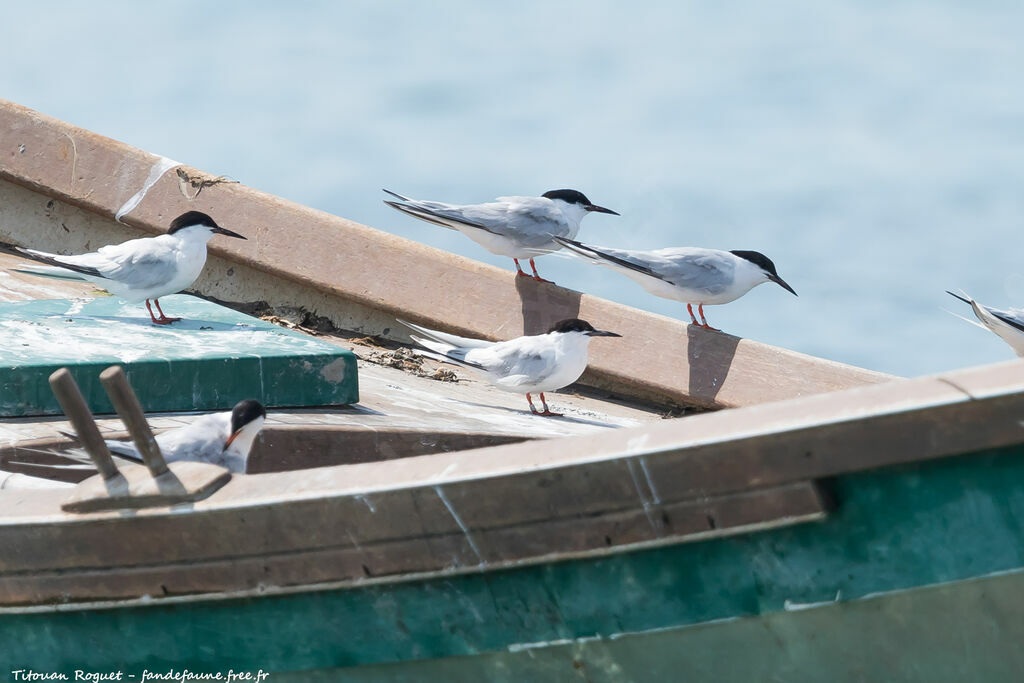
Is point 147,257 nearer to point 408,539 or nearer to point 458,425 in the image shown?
point 458,425

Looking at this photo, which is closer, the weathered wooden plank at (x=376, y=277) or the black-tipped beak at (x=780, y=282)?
the weathered wooden plank at (x=376, y=277)

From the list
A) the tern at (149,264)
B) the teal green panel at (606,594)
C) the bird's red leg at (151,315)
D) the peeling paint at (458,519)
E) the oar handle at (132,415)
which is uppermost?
the oar handle at (132,415)

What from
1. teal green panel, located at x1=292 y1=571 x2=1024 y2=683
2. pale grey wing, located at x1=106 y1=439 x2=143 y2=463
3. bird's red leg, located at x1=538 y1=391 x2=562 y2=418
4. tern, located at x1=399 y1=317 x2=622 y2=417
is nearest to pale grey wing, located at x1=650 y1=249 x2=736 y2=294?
tern, located at x1=399 y1=317 x2=622 y2=417

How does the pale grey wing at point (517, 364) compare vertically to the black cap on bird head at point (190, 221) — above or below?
below

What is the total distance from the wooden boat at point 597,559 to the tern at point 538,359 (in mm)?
3250

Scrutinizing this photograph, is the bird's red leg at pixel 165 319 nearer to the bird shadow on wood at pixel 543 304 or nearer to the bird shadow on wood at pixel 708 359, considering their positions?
the bird shadow on wood at pixel 543 304

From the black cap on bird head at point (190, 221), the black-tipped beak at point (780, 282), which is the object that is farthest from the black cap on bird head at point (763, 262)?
the black cap on bird head at point (190, 221)

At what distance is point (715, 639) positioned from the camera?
264 cm

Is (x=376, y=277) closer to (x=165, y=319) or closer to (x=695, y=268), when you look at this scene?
(x=165, y=319)

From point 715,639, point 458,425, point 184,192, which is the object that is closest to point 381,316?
point 184,192

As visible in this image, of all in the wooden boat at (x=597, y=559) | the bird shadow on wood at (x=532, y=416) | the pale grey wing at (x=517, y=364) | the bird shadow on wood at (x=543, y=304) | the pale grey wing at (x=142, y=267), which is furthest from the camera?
the bird shadow on wood at (x=543, y=304)

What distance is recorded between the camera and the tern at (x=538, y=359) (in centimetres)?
612

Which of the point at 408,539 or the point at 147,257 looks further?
the point at 147,257

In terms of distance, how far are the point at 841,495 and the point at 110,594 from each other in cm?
163
